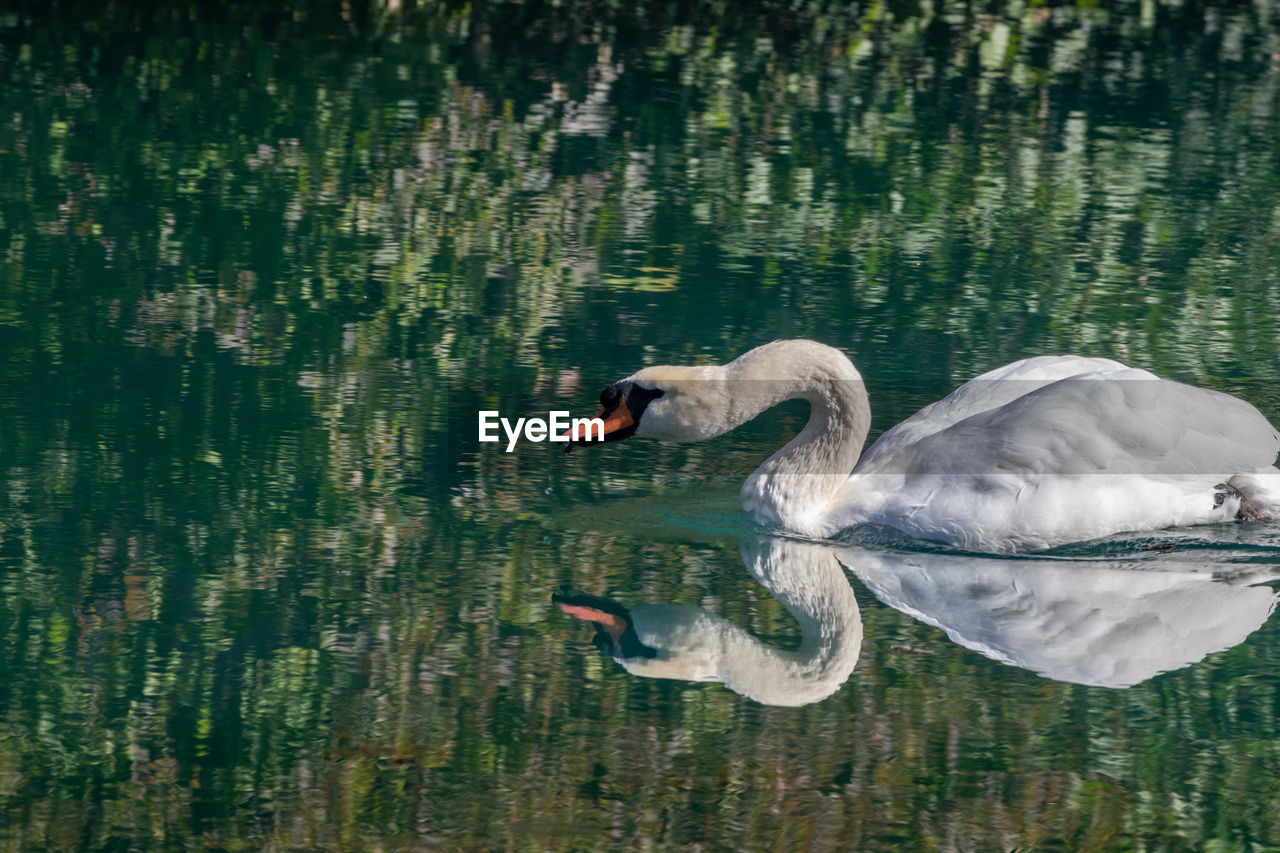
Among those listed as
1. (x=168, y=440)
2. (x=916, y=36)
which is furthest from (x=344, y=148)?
(x=916, y=36)

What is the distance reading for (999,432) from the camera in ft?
21.2

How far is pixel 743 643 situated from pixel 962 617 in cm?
73

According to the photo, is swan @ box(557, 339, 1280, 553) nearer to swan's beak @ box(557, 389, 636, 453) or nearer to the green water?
swan's beak @ box(557, 389, 636, 453)

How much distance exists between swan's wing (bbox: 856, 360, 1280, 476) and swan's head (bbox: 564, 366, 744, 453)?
616mm

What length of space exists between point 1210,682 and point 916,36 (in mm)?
13121

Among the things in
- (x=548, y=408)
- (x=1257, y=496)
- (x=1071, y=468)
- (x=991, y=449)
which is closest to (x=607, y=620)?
(x=991, y=449)

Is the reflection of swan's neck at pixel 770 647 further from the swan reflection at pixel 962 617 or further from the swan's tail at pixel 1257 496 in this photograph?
the swan's tail at pixel 1257 496

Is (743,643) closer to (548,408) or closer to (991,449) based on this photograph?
(991,449)

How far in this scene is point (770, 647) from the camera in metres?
5.61

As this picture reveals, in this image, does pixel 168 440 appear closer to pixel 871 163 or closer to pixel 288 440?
pixel 288 440

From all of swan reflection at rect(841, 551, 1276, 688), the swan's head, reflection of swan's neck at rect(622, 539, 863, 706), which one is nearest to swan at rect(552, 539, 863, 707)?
reflection of swan's neck at rect(622, 539, 863, 706)

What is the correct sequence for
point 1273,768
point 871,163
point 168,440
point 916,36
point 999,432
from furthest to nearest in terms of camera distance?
1. point 916,36
2. point 871,163
3. point 168,440
4. point 999,432
5. point 1273,768

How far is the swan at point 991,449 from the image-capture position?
6406 mm

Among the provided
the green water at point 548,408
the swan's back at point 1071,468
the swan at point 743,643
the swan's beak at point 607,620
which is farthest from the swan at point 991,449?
the swan's beak at point 607,620
